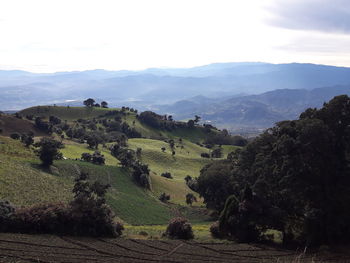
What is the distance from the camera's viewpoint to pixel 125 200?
77.2m

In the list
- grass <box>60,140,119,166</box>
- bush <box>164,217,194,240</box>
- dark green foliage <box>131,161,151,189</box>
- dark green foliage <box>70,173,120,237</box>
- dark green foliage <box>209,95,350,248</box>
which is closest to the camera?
dark green foliage <box>209,95,350,248</box>

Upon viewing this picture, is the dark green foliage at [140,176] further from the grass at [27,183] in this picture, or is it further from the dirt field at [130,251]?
the dirt field at [130,251]

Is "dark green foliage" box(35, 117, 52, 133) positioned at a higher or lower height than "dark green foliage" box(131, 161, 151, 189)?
higher

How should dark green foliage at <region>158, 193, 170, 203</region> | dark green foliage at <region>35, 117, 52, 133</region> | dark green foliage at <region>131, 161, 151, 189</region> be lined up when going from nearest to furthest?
dark green foliage at <region>158, 193, 170, 203</region>
dark green foliage at <region>131, 161, 151, 189</region>
dark green foliage at <region>35, 117, 52, 133</region>

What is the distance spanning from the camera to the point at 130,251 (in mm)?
39562

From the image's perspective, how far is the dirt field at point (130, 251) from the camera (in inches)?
1352

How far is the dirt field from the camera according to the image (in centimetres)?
3434

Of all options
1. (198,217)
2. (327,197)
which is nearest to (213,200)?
(198,217)

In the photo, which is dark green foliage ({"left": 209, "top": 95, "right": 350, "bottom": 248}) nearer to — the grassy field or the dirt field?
the dirt field

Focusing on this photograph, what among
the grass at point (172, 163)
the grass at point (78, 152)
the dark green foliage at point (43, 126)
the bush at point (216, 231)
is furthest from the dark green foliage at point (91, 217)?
the dark green foliage at point (43, 126)

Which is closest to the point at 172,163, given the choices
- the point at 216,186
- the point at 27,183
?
the point at 216,186

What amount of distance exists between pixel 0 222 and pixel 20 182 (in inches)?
884

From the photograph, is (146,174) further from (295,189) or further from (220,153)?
(220,153)

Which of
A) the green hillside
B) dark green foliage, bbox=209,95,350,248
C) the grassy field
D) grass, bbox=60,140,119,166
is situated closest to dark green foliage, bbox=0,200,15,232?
the green hillside
